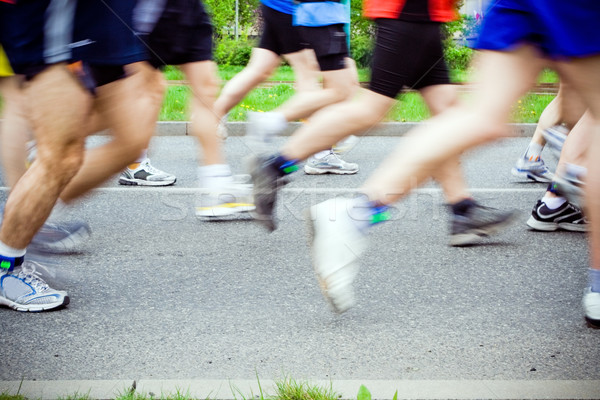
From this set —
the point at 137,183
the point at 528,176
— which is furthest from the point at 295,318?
the point at 528,176

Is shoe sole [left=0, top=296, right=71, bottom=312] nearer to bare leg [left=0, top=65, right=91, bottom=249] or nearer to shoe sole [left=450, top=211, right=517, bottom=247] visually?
bare leg [left=0, top=65, right=91, bottom=249]

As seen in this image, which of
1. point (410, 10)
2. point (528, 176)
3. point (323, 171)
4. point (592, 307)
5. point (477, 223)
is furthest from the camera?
point (323, 171)

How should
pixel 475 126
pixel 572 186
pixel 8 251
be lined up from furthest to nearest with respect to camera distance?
1. pixel 572 186
2. pixel 8 251
3. pixel 475 126

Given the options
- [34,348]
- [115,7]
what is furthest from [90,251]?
[115,7]

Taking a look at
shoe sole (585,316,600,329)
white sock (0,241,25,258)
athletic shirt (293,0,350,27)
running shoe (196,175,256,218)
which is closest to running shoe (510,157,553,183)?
athletic shirt (293,0,350,27)

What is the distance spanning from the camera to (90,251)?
391 cm

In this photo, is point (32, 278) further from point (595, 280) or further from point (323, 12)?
point (323, 12)

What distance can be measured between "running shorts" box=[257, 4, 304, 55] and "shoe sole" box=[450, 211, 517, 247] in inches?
69.3

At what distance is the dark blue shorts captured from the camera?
7.80ft

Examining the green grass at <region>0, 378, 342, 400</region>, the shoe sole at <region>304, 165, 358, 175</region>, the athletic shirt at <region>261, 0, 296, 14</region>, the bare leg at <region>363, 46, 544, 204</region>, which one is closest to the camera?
the green grass at <region>0, 378, 342, 400</region>

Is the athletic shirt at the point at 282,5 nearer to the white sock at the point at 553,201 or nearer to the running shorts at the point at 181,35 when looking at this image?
the running shorts at the point at 181,35

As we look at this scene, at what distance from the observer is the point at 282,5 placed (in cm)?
502

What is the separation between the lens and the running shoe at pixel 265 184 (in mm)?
3572

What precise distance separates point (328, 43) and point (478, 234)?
1424 millimetres
